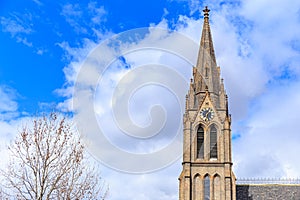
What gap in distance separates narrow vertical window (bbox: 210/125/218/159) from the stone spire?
241 inches

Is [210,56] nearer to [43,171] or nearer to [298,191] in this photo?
[298,191]

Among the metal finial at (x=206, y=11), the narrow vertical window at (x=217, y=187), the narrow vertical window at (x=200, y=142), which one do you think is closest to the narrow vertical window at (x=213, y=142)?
the narrow vertical window at (x=200, y=142)

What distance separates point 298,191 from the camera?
63.7 m

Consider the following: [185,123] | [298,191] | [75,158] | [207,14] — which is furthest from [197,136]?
[75,158]

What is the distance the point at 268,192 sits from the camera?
63.8 meters

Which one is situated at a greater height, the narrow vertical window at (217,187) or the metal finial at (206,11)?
the metal finial at (206,11)

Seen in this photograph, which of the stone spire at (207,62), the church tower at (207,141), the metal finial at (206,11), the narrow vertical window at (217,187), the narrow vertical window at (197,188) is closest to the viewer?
the narrow vertical window at (217,187)

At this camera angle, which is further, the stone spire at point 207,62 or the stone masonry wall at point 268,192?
the stone spire at point 207,62

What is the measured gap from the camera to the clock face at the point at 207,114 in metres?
63.7

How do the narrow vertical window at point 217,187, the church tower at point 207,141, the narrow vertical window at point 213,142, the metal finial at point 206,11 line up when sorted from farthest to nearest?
the metal finial at point 206,11 < the narrow vertical window at point 213,142 < the church tower at point 207,141 < the narrow vertical window at point 217,187

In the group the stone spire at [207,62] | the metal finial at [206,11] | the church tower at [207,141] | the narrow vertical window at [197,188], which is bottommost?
the narrow vertical window at [197,188]

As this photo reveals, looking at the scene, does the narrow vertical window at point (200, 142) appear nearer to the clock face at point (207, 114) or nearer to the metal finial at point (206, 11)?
the clock face at point (207, 114)

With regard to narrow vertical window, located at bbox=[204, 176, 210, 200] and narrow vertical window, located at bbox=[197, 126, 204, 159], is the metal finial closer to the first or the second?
narrow vertical window, located at bbox=[197, 126, 204, 159]

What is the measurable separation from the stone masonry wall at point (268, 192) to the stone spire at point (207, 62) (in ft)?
47.7
